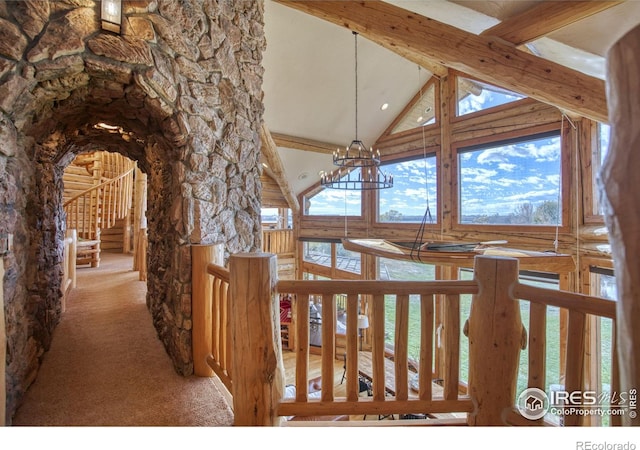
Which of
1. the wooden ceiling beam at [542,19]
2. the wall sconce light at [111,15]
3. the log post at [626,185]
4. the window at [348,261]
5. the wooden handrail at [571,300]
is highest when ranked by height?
the wooden ceiling beam at [542,19]

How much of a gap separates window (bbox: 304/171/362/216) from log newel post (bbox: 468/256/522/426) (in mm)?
6088

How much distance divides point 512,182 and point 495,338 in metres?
4.35

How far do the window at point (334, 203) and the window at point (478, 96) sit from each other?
3118mm

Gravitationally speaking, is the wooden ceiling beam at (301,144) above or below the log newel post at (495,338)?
above

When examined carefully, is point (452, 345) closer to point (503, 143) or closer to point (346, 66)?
point (503, 143)

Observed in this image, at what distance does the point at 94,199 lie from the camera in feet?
18.1

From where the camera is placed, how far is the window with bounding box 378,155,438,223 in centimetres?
602

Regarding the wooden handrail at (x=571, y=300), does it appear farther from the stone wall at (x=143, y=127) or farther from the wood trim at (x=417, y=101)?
the wood trim at (x=417, y=101)

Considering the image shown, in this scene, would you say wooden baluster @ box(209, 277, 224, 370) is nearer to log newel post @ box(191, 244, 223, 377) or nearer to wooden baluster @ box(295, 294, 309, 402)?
log newel post @ box(191, 244, 223, 377)

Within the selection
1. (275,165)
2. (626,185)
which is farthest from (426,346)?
(275,165)

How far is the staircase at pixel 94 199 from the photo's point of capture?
5.41 meters

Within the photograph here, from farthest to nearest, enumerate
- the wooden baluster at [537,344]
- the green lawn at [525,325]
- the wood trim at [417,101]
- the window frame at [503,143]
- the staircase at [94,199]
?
the wood trim at [417,101]
the staircase at [94,199]
the window frame at [503,143]
the green lawn at [525,325]
the wooden baluster at [537,344]

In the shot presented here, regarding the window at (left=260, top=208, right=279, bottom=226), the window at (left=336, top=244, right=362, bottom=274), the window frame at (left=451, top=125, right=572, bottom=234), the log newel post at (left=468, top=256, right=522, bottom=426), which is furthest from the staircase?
the window frame at (left=451, top=125, right=572, bottom=234)

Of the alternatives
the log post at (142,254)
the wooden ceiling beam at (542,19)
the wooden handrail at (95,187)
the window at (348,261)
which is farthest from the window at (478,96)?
the wooden handrail at (95,187)
